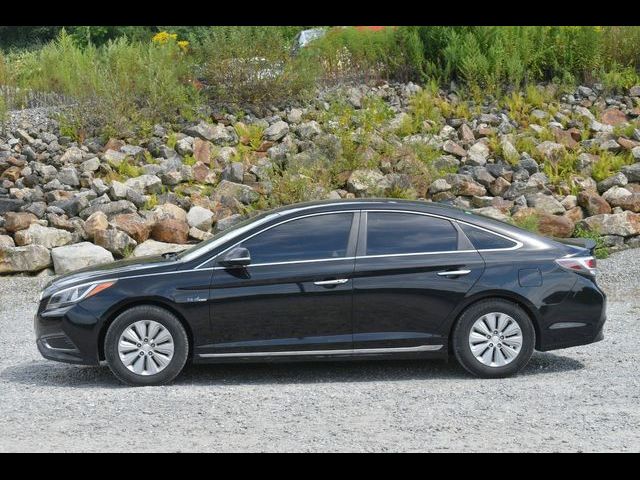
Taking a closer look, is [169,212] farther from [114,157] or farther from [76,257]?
[114,157]

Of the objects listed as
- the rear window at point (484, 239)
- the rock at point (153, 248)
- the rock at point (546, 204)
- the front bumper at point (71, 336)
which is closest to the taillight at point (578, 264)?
the rear window at point (484, 239)

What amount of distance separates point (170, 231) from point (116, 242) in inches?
29.6

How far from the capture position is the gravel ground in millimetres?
6480

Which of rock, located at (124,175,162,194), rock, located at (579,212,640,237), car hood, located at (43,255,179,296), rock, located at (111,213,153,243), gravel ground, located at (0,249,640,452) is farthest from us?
rock, located at (124,175,162,194)

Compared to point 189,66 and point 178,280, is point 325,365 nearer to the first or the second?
point 178,280

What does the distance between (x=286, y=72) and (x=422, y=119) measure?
8.38 ft

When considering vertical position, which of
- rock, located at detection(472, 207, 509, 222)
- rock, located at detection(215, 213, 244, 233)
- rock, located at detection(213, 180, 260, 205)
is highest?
rock, located at detection(213, 180, 260, 205)

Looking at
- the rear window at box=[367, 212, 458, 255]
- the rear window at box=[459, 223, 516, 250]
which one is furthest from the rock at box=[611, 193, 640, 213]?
the rear window at box=[367, 212, 458, 255]

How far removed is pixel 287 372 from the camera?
8805mm

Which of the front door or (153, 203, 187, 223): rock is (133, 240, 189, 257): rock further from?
the front door

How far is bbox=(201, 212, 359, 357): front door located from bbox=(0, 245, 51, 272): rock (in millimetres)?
5566

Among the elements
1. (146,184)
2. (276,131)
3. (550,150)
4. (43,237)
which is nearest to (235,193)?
(146,184)

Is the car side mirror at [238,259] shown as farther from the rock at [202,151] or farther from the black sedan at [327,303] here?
the rock at [202,151]

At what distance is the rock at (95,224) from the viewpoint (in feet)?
44.6
